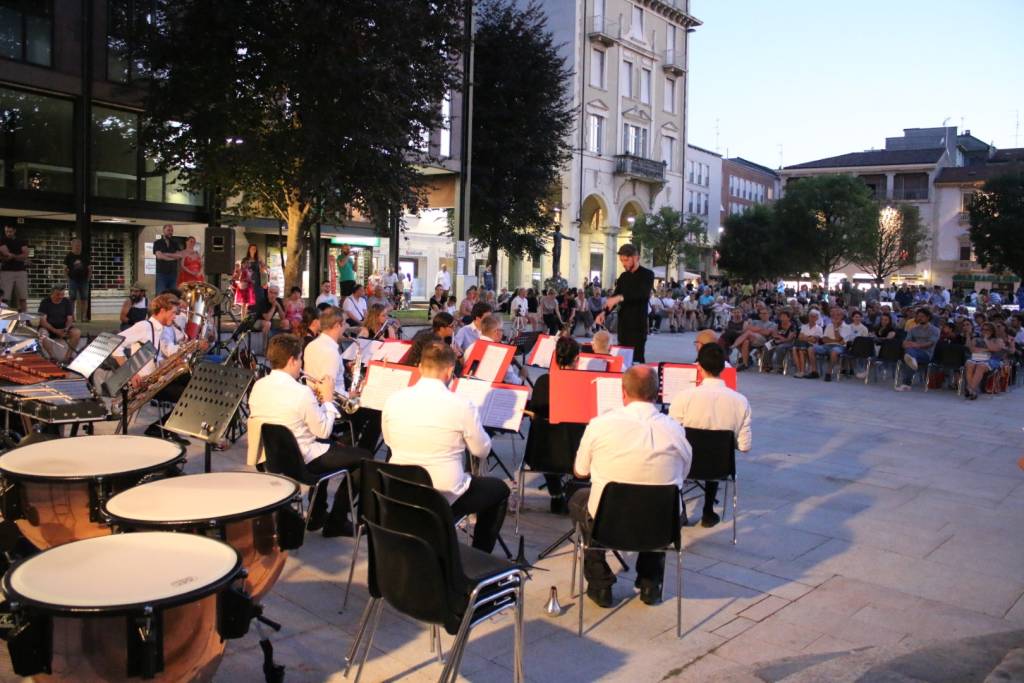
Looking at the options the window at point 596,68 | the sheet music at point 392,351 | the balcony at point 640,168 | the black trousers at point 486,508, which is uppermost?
the window at point 596,68

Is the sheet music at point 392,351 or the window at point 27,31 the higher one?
the window at point 27,31

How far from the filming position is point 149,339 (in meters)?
8.05

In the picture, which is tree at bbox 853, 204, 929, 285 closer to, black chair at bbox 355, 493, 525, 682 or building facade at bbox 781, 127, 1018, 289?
building facade at bbox 781, 127, 1018, 289

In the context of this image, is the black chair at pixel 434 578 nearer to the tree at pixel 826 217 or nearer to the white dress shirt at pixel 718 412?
the white dress shirt at pixel 718 412

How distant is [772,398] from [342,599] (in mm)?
10166

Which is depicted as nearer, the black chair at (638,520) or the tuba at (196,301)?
the black chair at (638,520)

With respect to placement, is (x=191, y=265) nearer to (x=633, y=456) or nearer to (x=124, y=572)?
(x=633, y=456)

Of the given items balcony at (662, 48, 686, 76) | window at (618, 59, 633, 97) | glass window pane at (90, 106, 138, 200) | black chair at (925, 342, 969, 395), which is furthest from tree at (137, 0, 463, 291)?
balcony at (662, 48, 686, 76)

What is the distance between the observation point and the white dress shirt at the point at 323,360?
22.6 feet

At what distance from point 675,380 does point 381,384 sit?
245cm

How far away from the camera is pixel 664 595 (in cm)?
508

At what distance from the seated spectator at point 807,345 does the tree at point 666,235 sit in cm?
2983

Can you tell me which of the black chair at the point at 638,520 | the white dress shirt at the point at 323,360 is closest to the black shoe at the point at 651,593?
the black chair at the point at 638,520

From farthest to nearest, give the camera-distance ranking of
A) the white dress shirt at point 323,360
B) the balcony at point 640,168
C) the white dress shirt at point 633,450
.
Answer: the balcony at point 640,168 → the white dress shirt at point 323,360 → the white dress shirt at point 633,450
